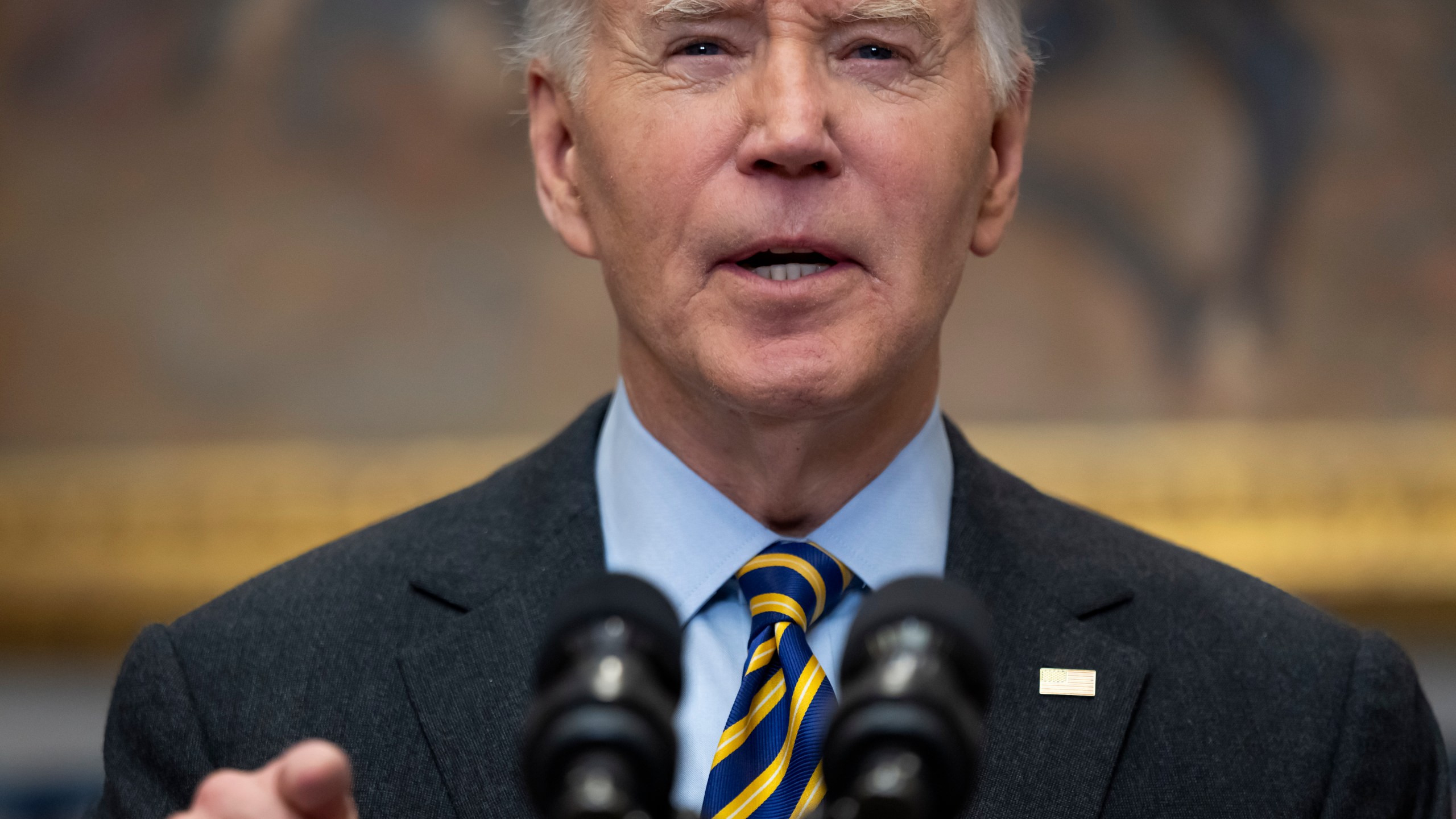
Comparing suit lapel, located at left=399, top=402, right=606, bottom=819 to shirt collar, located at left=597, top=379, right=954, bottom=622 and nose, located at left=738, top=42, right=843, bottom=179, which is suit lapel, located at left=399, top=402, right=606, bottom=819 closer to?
shirt collar, located at left=597, top=379, right=954, bottom=622

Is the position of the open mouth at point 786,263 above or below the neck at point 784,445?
above

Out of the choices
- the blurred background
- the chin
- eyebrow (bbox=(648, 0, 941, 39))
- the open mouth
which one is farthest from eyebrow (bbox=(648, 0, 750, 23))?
the blurred background

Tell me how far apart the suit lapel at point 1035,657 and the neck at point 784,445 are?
202mm

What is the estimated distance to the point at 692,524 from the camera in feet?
7.88

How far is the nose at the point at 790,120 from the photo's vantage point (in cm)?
217

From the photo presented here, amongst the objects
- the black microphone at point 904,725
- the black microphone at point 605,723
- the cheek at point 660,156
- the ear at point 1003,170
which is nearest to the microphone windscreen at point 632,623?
the black microphone at point 605,723

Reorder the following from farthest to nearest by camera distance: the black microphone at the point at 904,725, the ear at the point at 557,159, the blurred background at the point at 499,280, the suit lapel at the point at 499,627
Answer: the blurred background at the point at 499,280 → the ear at the point at 557,159 → the suit lapel at the point at 499,627 → the black microphone at the point at 904,725

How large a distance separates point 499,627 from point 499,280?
301 centimetres

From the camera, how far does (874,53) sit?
2324 mm

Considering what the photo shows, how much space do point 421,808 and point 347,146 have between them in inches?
137

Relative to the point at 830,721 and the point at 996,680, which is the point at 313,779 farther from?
the point at 996,680

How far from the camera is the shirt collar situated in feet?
7.77

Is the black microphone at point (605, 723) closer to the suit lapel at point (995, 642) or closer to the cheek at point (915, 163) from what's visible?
the suit lapel at point (995, 642)

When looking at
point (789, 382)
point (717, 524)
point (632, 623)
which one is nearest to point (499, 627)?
point (717, 524)
